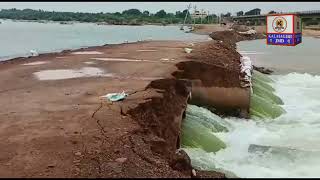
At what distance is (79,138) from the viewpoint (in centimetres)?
947

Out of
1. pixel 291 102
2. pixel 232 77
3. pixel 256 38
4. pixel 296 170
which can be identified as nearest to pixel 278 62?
pixel 291 102

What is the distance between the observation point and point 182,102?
1456 cm

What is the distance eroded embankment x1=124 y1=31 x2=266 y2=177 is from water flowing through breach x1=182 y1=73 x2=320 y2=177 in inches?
24.5

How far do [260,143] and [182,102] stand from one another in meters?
2.64

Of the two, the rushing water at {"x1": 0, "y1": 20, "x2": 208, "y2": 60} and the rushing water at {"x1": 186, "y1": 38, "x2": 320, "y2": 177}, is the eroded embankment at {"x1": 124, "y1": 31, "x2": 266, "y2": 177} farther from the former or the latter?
the rushing water at {"x1": 0, "y1": 20, "x2": 208, "y2": 60}

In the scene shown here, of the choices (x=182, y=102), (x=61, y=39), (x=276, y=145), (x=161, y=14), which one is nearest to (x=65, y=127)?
(x=182, y=102)

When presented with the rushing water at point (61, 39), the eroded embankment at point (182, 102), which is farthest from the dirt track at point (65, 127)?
the rushing water at point (61, 39)

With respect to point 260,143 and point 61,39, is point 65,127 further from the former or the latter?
point 61,39

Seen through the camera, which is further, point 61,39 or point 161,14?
point 161,14

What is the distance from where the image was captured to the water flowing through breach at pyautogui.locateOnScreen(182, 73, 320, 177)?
1111 centimetres

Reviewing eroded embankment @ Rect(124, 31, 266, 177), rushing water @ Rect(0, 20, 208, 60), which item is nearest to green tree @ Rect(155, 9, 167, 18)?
rushing water @ Rect(0, 20, 208, 60)

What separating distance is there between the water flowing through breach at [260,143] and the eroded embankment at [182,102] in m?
0.62

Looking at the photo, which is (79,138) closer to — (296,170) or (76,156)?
(76,156)

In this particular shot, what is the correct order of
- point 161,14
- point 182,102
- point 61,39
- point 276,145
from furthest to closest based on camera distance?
point 161,14, point 61,39, point 182,102, point 276,145
